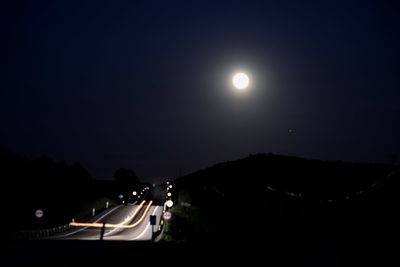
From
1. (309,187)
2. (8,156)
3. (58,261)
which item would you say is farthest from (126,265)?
(8,156)

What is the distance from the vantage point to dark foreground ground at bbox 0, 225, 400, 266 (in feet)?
54.4

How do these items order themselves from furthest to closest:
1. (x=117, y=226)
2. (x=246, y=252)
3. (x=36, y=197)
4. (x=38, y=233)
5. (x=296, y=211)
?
(x=36, y=197)
(x=117, y=226)
(x=38, y=233)
(x=296, y=211)
(x=246, y=252)

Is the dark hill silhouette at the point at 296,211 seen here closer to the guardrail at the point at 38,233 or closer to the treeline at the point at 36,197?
the guardrail at the point at 38,233

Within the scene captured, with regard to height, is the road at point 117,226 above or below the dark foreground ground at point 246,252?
below

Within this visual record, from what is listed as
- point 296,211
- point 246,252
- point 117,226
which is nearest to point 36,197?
point 117,226

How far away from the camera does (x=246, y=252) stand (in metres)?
18.3

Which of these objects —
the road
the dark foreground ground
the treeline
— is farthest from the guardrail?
the dark foreground ground

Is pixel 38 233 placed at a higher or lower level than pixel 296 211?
lower

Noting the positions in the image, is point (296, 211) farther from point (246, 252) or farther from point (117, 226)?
point (117, 226)

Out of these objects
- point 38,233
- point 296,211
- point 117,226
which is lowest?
point 117,226

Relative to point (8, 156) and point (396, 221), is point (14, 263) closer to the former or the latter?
point (396, 221)

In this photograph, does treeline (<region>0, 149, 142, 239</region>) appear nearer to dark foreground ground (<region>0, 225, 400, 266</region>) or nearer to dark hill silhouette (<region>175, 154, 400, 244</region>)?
dark hill silhouette (<region>175, 154, 400, 244</region>)

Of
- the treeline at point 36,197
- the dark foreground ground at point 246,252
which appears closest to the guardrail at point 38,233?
the treeline at point 36,197

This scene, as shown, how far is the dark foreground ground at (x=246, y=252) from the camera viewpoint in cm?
1659
